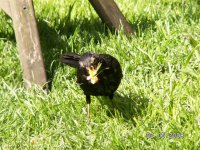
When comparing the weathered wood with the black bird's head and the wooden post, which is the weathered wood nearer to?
the wooden post

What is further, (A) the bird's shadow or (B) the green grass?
(A) the bird's shadow

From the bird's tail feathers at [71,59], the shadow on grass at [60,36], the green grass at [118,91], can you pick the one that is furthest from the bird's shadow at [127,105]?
the shadow on grass at [60,36]

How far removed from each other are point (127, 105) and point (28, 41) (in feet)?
3.09

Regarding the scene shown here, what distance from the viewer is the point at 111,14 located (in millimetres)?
4641

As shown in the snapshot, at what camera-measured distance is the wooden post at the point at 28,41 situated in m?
3.78

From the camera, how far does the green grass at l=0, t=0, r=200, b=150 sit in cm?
319

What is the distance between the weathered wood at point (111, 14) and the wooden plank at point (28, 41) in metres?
0.94

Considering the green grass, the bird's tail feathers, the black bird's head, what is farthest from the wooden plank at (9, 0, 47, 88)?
the black bird's head

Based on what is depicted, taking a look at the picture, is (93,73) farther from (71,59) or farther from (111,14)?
(111,14)

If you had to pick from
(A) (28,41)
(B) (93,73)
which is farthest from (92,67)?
(A) (28,41)

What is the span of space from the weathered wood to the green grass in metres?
0.12

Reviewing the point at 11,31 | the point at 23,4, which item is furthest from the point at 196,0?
the point at 23,4

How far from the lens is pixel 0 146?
10.9ft

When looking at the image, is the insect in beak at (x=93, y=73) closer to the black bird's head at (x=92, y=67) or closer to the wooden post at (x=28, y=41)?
the black bird's head at (x=92, y=67)
